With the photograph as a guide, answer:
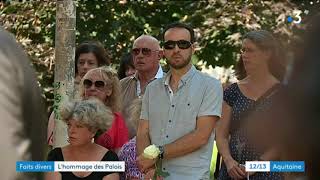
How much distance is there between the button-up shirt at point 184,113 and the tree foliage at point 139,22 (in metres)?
6.09

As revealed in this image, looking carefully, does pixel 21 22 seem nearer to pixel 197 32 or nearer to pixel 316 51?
pixel 197 32

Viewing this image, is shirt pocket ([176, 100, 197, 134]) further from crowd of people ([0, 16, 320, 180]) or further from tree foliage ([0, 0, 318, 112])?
tree foliage ([0, 0, 318, 112])

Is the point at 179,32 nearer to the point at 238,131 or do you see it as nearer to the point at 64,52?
the point at 238,131

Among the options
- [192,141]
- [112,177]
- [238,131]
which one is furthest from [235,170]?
[112,177]

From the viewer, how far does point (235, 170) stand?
15.0 ft

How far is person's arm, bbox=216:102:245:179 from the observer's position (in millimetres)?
4574

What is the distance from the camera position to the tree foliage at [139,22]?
10750mm

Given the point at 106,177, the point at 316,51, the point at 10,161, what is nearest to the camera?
the point at 316,51

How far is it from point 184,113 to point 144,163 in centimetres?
41

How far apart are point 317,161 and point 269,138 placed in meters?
0.11

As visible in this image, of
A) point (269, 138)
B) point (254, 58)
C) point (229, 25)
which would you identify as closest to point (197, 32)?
point (229, 25)

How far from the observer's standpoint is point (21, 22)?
10875 mm

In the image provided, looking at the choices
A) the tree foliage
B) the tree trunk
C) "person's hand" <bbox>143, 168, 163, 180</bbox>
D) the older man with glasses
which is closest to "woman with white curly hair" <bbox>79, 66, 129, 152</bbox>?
the older man with glasses

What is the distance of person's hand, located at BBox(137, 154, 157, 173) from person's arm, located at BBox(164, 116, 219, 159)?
106 mm
